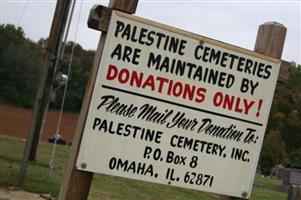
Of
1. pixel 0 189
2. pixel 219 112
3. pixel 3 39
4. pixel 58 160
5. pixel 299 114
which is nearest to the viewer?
pixel 219 112

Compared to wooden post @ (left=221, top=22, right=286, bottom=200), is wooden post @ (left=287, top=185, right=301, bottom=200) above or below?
below

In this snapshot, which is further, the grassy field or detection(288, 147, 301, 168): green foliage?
detection(288, 147, 301, 168): green foliage

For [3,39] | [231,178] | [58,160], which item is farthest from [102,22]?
[3,39]

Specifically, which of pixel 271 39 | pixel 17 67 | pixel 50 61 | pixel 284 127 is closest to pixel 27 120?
pixel 17 67

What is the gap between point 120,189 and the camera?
13.3 metres

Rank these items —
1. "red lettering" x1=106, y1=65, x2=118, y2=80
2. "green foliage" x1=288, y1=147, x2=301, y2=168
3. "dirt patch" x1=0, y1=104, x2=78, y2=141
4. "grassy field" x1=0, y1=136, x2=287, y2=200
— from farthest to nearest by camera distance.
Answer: "dirt patch" x1=0, y1=104, x2=78, y2=141, "green foliage" x1=288, y1=147, x2=301, y2=168, "grassy field" x1=0, y1=136, x2=287, y2=200, "red lettering" x1=106, y1=65, x2=118, y2=80

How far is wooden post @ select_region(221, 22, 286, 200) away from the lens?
409 centimetres

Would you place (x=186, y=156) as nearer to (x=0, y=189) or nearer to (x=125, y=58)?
(x=125, y=58)

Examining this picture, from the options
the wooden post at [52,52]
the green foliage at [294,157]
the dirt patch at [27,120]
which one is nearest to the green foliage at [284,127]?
the green foliage at [294,157]

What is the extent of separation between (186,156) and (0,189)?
719cm

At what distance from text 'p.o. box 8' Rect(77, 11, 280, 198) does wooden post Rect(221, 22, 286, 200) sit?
0.13 meters

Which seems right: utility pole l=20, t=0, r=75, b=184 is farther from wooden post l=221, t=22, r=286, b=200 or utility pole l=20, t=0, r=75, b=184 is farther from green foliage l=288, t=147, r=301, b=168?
green foliage l=288, t=147, r=301, b=168

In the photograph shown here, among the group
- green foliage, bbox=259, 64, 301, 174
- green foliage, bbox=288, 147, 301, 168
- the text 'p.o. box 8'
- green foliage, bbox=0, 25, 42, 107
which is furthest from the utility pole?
green foliage, bbox=0, 25, 42, 107

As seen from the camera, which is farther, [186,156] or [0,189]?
[0,189]
